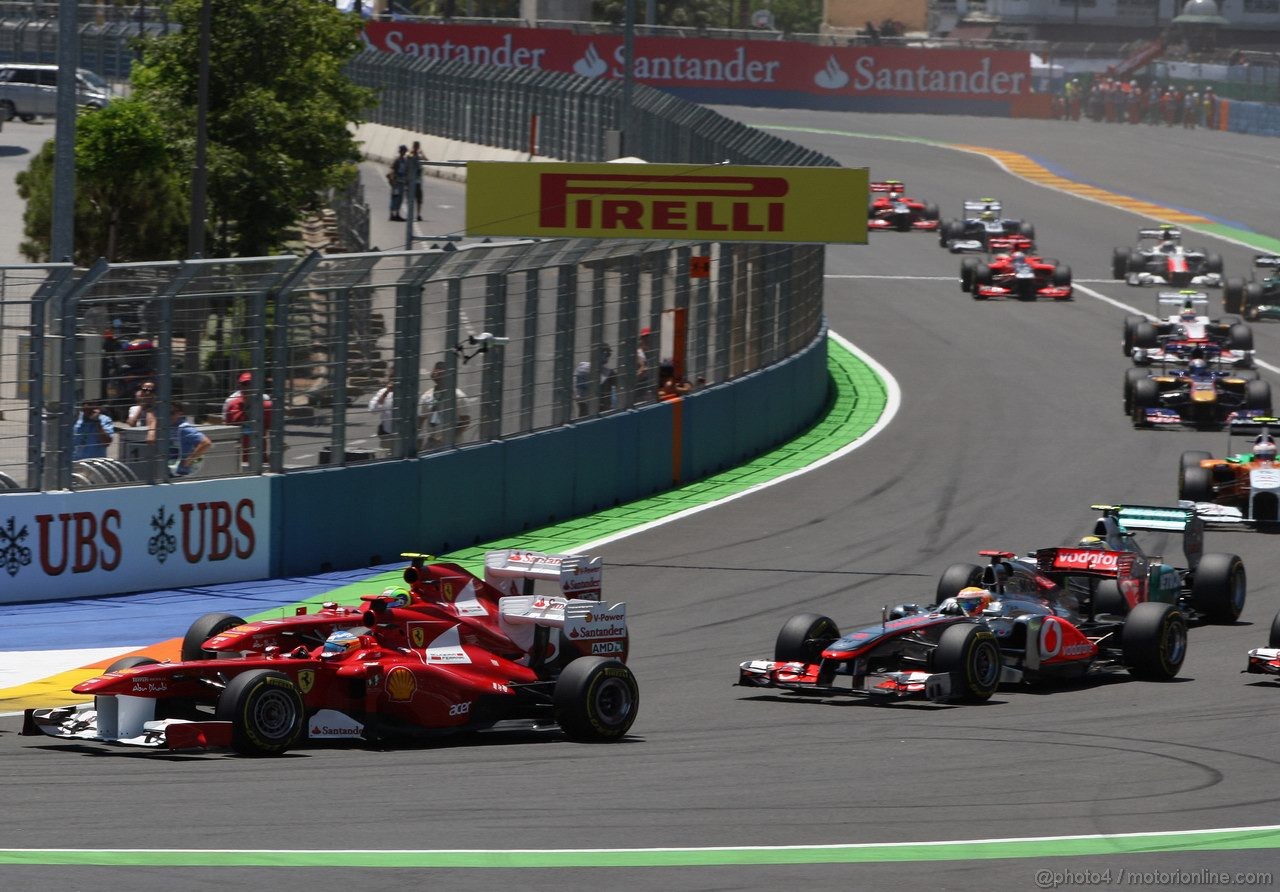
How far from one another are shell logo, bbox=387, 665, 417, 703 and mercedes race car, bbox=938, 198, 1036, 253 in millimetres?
35194

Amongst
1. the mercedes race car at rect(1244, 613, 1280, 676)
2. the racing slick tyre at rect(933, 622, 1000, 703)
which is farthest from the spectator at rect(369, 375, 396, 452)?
the mercedes race car at rect(1244, 613, 1280, 676)

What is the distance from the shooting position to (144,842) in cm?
923

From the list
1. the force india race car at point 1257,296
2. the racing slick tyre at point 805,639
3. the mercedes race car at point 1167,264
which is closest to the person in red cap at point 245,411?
the racing slick tyre at point 805,639

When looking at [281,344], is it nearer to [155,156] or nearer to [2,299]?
[2,299]

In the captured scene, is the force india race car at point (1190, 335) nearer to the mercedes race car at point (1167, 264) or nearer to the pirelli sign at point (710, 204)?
the mercedes race car at point (1167, 264)

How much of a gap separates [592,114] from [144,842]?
44094 millimetres

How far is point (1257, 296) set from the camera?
40.1 meters

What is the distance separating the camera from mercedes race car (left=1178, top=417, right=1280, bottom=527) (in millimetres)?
21938

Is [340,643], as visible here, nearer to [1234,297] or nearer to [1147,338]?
[1147,338]

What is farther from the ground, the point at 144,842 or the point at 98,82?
the point at 98,82

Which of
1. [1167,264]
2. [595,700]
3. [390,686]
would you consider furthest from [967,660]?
[1167,264]

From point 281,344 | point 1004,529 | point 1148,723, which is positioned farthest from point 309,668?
point 1004,529

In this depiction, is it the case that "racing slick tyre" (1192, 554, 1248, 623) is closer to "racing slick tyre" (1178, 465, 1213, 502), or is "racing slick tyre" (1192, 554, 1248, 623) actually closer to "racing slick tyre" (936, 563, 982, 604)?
"racing slick tyre" (936, 563, 982, 604)

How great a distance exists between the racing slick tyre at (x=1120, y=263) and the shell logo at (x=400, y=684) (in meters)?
35.9
